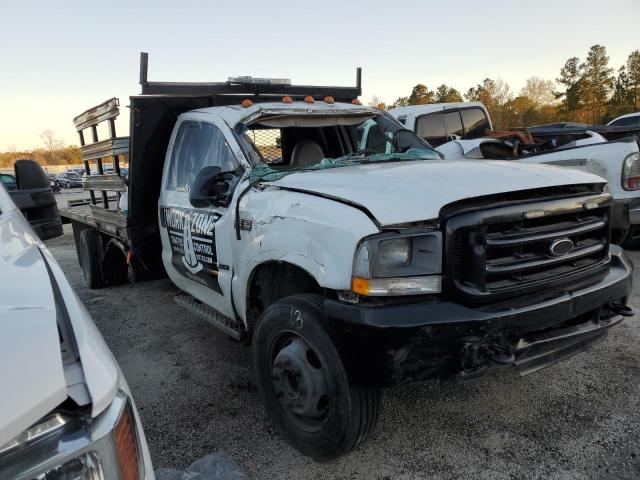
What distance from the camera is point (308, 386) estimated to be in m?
2.38

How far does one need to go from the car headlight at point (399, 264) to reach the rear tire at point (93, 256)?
5017mm

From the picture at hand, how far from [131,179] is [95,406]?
3583 mm

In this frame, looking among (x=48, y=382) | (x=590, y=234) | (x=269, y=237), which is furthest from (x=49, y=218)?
(x=590, y=234)

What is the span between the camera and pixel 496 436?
2641mm

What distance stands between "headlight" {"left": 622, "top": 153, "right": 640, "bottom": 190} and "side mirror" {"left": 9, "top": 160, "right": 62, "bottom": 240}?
17.8ft

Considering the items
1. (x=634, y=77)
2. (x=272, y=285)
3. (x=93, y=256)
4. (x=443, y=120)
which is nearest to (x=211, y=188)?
(x=272, y=285)

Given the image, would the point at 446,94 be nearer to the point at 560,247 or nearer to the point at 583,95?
the point at 583,95

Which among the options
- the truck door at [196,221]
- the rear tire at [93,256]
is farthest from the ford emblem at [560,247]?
the rear tire at [93,256]

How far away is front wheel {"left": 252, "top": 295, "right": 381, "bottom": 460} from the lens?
7.27 ft

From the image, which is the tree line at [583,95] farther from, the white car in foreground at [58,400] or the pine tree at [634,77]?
the white car in foreground at [58,400]

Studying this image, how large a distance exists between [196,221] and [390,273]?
6.48 ft

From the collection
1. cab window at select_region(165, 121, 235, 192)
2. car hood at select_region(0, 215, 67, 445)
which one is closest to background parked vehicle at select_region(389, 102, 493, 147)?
cab window at select_region(165, 121, 235, 192)

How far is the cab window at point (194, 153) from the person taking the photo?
3.48 metres

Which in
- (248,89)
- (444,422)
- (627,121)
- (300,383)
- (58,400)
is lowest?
(444,422)
